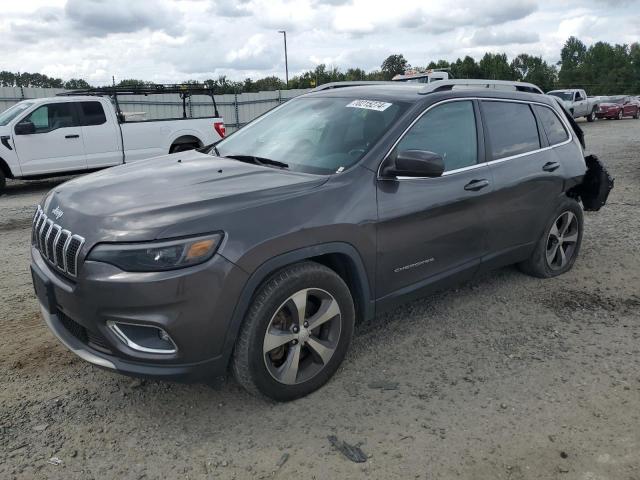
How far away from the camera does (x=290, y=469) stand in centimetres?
261

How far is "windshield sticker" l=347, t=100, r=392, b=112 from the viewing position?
12.3 ft

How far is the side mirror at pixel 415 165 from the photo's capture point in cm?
325

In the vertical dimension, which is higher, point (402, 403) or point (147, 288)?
point (147, 288)

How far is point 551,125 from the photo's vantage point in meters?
4.91

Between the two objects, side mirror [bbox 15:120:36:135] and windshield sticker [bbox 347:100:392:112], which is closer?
windshield sticker [bbox 347:100:392:112]

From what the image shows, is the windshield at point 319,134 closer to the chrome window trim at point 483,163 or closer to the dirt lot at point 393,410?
the chrome window trim at point 483,163

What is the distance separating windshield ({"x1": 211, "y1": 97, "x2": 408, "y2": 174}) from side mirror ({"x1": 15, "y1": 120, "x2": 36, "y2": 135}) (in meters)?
7.52

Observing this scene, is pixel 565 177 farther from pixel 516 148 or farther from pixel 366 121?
pixel 366 121

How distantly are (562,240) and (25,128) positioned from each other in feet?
30.9

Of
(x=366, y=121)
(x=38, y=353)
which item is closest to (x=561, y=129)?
(x=366, y=121)

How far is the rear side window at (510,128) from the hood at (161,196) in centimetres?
171

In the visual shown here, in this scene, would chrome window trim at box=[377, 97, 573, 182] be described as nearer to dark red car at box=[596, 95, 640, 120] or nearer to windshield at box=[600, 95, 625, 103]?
dark red car at box=[596, 95, 640, 120]

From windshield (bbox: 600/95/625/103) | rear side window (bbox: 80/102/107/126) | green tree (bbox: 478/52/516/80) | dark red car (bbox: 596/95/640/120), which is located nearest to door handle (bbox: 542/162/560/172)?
rear side window (bbox: 80/102/107/126)

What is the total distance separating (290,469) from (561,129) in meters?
3.95
